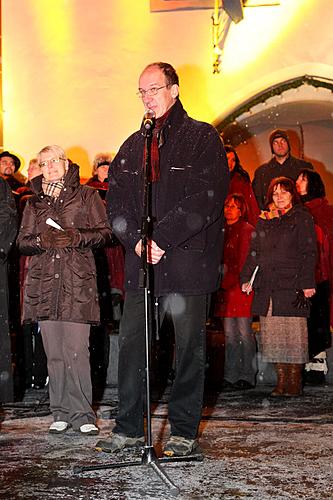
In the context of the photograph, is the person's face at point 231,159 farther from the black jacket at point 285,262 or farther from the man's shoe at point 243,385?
Answer: the man's shoe at point 243,385

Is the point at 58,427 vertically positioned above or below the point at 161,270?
below

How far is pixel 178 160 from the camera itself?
17.0 ft

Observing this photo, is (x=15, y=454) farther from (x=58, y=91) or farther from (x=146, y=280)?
(x=58, y=91)

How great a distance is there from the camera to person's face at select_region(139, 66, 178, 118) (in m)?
5.17

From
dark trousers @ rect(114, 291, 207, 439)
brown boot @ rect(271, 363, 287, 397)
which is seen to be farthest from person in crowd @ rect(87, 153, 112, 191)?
dark trousers @ rect(114, 291, 207, 439)

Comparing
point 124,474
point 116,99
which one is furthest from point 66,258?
point 116,99

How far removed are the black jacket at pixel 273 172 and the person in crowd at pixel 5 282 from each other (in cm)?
438

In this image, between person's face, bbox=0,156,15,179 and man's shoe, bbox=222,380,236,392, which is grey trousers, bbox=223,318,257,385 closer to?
man's shoe, bbox=222,380,236,392

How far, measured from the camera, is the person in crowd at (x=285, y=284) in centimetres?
796

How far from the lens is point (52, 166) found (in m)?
6.23

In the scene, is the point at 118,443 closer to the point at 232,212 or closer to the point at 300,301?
the point at 300,301

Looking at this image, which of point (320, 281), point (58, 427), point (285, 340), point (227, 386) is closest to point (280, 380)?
point (285, 340)

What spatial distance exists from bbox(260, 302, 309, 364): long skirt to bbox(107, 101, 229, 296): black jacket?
115 inches

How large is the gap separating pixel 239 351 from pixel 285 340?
64cm
